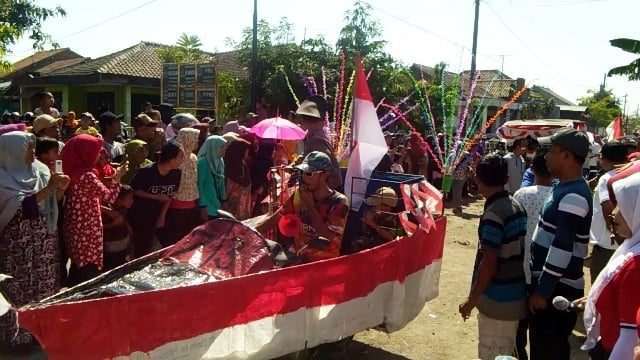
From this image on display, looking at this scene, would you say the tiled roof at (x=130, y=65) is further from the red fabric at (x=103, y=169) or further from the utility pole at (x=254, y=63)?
the red fabric at (x=103, y=169)

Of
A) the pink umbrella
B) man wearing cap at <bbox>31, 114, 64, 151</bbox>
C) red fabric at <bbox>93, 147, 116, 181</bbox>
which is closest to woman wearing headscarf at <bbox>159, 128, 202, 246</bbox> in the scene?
red fabric at <bbox>93, 147, 116, 181</bbox>

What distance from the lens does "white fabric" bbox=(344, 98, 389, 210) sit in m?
4.35

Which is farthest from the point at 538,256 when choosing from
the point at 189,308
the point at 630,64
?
the point at 630,64

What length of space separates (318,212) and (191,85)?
1308cm

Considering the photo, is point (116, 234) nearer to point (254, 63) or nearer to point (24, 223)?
point (24, 223)

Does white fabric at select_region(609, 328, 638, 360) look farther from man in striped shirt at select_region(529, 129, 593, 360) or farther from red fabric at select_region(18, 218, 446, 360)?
red fabric at select_region(18, 218, 446, 360)

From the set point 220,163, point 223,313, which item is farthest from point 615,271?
point 220,163

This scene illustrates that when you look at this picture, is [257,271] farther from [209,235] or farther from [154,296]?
[154,296]

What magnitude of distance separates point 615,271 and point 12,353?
13.3 feet

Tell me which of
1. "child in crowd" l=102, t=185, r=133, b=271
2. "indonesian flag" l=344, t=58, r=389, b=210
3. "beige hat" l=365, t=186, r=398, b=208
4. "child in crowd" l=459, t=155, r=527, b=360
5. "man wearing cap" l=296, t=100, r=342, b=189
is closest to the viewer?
"child in crowd" l=459, t=155, r=527, b=360

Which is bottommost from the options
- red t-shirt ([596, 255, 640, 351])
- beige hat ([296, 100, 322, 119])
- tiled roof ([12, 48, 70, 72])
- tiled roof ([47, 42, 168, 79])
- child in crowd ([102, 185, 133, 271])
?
child in crowd ([102, 185, 133, 271])

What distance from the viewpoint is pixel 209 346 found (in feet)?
9.98

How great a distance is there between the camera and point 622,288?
79.0 inches

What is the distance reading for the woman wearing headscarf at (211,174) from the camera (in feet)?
19.2
